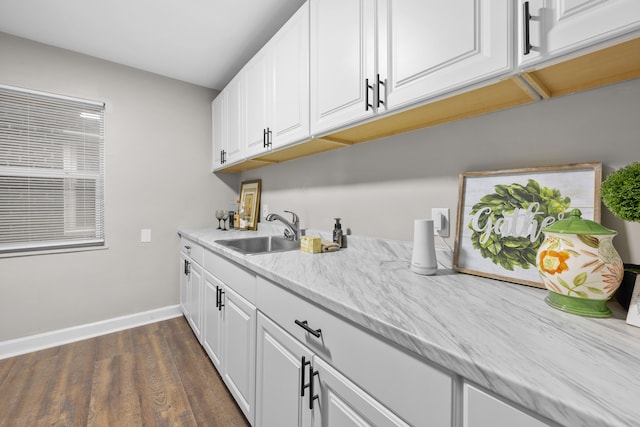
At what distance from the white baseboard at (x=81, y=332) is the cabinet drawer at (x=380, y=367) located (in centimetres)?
228

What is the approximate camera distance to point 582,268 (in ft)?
2.14

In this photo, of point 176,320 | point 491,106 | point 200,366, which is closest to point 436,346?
point 491,106

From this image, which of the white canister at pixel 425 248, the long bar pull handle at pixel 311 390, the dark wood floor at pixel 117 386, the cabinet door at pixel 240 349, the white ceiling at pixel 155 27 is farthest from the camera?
the white ceiling at pixel 155 27

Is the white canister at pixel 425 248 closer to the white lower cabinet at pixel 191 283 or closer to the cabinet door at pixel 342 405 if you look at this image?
the cabinet door at pixel 342 405

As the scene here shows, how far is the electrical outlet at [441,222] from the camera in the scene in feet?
3.91

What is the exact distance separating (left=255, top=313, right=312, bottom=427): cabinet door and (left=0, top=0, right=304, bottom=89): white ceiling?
A: 6.29 ft

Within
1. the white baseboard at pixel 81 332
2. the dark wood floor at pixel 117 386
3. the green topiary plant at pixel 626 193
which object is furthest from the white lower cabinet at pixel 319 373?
the white baseboard at pixel 81 332

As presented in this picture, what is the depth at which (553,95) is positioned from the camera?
92 cm

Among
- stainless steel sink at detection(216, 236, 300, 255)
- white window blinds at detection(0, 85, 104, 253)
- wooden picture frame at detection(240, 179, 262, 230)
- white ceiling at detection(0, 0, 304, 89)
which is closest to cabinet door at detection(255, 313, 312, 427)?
stainless steel sink at detection(216, 236, 300, 255)

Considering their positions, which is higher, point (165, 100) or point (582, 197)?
point (165, 100)

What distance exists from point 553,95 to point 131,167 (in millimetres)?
3021

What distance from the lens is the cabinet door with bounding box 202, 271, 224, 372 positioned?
1.69 meters

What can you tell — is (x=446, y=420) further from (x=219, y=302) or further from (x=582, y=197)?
(x=219, y=302)

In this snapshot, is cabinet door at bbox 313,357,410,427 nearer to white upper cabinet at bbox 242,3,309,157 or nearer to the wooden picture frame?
white upper cabinet at bbox 242,3,309,157
